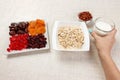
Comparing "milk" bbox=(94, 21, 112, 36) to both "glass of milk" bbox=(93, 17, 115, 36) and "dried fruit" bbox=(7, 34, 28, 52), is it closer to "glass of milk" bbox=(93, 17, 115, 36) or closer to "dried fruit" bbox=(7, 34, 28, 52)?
"glass of milk" bbox=(93, 17, 115, 36)

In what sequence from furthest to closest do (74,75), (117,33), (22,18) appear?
(22,18), (117,33), (74,75)

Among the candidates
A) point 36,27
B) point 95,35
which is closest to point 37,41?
point 36,27

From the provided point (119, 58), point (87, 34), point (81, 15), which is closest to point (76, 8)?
point (81, 15)

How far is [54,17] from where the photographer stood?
3.47 ft

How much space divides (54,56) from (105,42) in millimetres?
242

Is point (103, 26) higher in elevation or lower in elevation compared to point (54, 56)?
higher

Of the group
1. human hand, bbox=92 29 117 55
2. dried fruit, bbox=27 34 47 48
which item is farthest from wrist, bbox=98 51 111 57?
dried fruit, bbox=27 34 47 48

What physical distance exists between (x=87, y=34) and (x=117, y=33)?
166mm

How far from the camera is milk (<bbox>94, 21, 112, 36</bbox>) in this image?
0.88m

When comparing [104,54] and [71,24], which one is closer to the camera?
[104,54]

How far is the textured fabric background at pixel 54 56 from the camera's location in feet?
2.84

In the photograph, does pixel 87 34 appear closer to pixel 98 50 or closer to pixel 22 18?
pixel 98 50

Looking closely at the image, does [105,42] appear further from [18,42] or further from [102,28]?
[18,42]

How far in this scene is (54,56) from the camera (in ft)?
3.03
